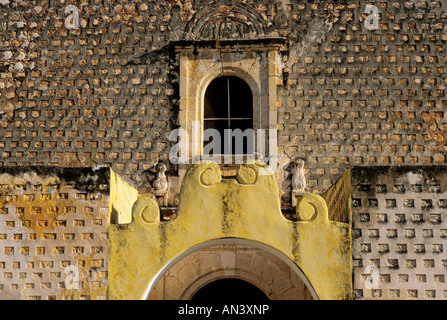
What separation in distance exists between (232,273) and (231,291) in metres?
0.67

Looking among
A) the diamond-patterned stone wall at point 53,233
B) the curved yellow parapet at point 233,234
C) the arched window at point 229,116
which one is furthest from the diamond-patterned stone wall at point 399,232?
the arched window at point 229,116

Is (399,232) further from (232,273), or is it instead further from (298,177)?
(232,273)

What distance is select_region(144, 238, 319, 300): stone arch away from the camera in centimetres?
1255

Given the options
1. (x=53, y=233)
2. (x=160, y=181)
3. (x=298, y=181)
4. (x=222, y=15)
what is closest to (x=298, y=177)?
(x=298, y=181)

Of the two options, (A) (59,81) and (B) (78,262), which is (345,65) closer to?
(A) (59,81)

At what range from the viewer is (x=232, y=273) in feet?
41.3

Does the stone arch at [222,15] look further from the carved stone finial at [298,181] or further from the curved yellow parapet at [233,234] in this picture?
the curved yellow parapet at [233,234]

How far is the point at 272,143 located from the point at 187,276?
8.14ft

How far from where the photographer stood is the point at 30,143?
42.2 feet

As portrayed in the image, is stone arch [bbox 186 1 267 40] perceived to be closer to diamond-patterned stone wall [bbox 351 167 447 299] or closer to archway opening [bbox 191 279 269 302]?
archway opening [bbox 191 279 269 302]

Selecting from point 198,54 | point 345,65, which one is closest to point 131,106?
point 198,54

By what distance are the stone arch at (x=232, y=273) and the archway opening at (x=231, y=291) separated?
1.41 ft
